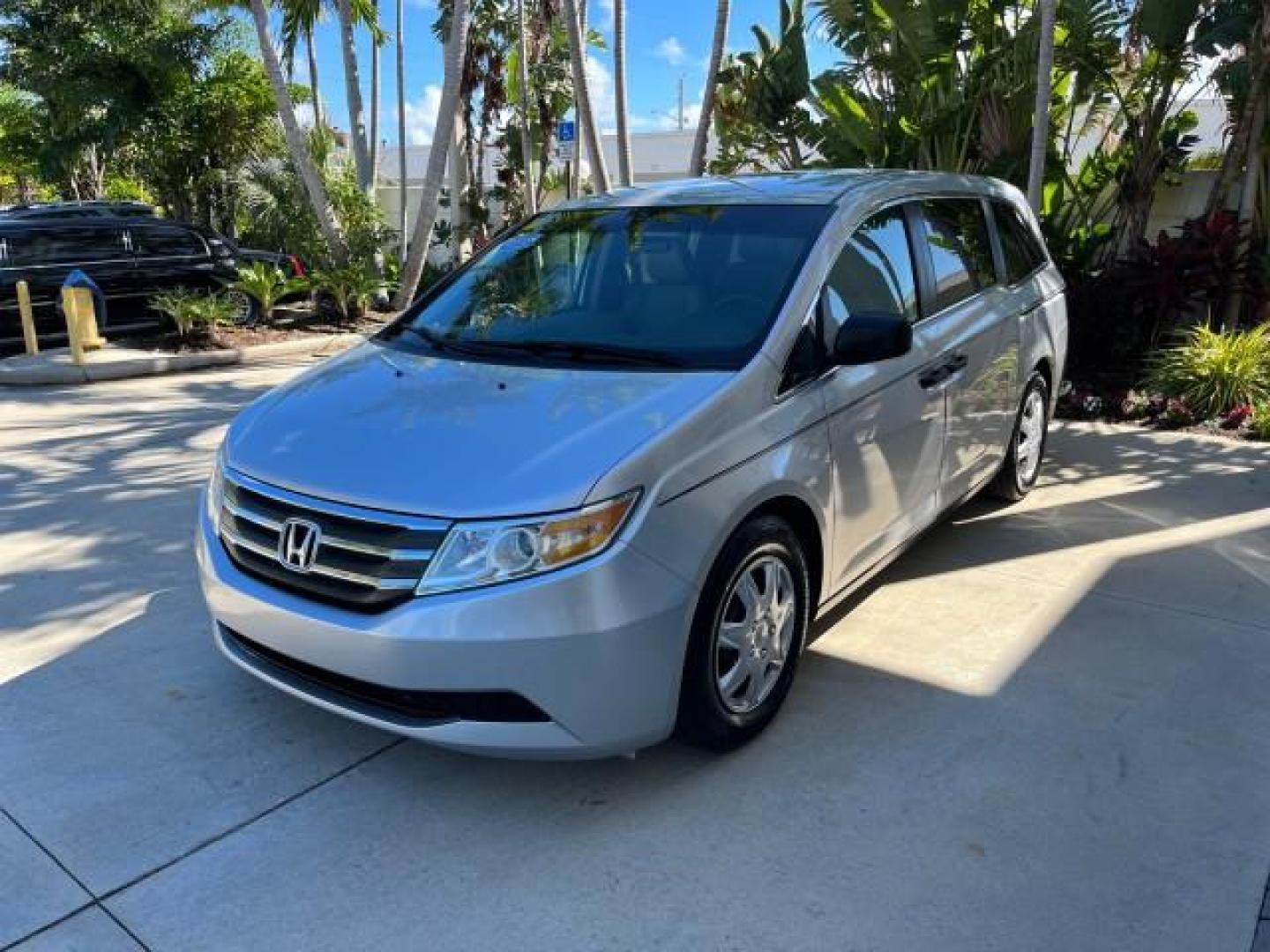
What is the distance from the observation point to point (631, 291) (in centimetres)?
389

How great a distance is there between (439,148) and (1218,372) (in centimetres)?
964

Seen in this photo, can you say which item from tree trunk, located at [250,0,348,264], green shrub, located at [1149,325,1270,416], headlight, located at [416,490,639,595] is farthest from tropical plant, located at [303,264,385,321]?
headlight, located at [416,490,639,595]

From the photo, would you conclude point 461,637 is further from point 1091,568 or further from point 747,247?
point 1091,568

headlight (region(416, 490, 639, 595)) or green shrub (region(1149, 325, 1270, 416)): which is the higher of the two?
headlight (region(416, 490, 639, 595))

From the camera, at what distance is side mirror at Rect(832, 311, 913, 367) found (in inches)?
135

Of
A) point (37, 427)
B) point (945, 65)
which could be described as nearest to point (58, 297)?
point (37, 427)

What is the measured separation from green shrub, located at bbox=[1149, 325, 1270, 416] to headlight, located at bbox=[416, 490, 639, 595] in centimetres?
693

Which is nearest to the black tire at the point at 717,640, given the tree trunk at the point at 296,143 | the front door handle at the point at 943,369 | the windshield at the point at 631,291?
the windshield at the point at 631,291

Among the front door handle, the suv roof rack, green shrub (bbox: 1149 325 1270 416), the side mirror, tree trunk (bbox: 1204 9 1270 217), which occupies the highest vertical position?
tree trunk (bbox: 1204 9 1270 217)

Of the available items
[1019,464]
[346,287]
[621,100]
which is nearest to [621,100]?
[621,100]

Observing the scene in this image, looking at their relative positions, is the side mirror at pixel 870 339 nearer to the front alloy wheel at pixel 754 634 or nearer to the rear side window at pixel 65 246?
the front alloy wheel at pixel 754 634

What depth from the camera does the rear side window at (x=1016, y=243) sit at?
5.34 m

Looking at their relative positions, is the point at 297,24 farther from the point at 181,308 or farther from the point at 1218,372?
the point at 1218,372

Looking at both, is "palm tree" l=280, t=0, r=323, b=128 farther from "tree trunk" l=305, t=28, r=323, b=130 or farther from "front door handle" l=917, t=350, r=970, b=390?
"front door handle" l=917, t=350, r=970, b=390
